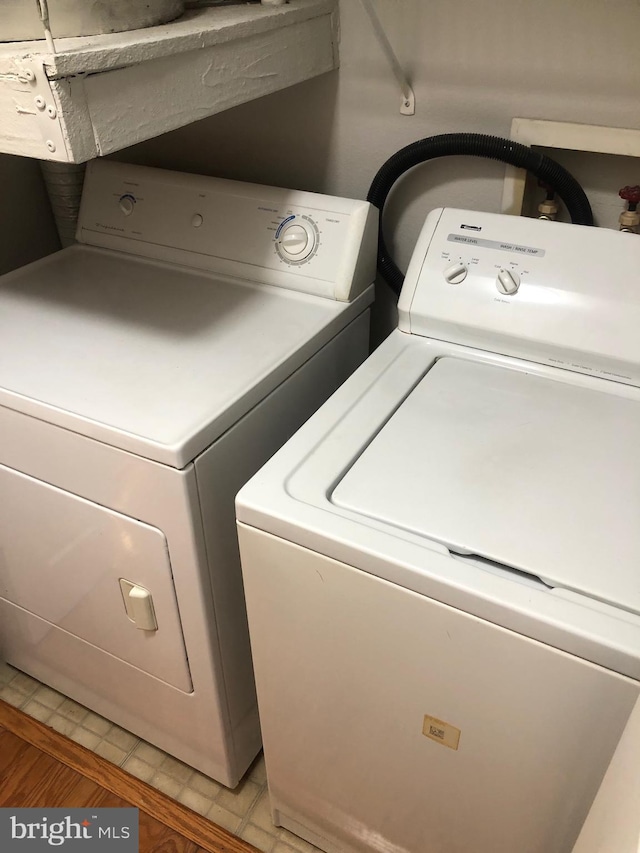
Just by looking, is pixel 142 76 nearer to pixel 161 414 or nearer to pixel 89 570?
pixel 161 414

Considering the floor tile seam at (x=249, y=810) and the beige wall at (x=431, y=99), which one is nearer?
the beige wall at (x=431, y=99)

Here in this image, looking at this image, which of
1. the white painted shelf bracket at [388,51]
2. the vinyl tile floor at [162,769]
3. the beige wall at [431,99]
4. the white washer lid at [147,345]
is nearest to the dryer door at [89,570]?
the white washer lid at [147,345]

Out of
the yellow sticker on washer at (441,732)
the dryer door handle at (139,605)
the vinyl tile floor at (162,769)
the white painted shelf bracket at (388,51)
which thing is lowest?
the vinyl tile floor at (162,769)

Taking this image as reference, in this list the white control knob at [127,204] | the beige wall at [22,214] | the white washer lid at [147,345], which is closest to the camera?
the white washer lid at [147,345]

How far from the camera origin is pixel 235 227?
134 cm

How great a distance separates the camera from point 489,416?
1.00m

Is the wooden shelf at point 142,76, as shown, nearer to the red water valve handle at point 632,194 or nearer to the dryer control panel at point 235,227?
the dryer control panel at point 235,227

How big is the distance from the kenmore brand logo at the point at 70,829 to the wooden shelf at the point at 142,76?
1189mm

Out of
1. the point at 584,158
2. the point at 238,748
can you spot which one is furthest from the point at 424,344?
the point at 238,748

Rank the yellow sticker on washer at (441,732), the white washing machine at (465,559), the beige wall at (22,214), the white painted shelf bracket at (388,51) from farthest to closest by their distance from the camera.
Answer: the beige wall at (22,214), the white painted shelf bracket at (388,51), the yellow sticker on washer at (441,732), the white washing machine at (465,559)

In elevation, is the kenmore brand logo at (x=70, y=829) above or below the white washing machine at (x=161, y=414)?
below

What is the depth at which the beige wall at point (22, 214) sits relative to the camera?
1634 mm

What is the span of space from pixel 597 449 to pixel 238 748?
886 millimetres

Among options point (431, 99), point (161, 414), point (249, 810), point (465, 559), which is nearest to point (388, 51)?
point (431, 99)
